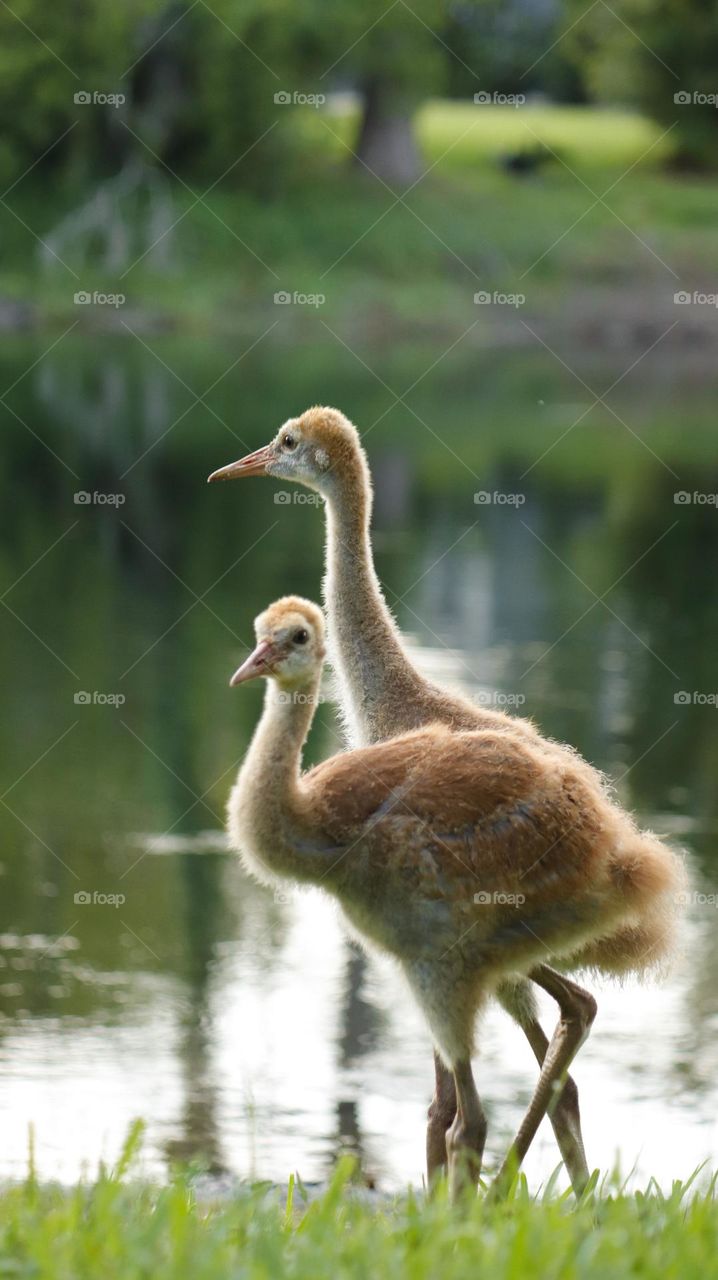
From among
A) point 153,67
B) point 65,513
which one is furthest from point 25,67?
point 65,513

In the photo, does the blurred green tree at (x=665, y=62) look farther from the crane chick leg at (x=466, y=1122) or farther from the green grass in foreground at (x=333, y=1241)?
the green grass in foreground at (x=333, y=1241)

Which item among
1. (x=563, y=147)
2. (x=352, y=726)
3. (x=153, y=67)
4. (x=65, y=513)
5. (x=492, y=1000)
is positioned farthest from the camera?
(x=563, y=147)

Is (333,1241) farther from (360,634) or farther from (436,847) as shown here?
(360,634)

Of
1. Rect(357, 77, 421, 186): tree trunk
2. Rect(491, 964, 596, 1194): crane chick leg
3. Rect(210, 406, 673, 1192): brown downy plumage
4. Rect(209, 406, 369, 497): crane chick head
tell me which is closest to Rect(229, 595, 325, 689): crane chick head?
Rect(210, 406, 673, 1192): brown downy plumage

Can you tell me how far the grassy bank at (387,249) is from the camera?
45.8 meters

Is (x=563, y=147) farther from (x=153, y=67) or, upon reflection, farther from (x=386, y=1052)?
(x=386, y=1052)

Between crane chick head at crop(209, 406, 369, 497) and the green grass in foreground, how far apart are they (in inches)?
128

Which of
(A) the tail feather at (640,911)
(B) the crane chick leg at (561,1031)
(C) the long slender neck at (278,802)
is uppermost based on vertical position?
→ (C) the long slender neck at (278,802)

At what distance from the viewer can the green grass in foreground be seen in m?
4.22

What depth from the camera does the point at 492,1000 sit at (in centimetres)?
627

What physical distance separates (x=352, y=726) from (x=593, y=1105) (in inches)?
101

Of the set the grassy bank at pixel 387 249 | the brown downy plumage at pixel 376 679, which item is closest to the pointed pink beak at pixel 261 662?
the brown downy plumage at pixel 376 679

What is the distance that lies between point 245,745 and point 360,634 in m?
6.97

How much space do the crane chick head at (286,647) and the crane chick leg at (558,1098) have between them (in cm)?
146
